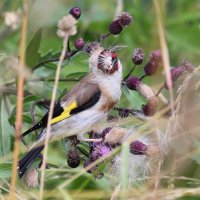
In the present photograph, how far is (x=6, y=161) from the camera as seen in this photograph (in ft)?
9.43

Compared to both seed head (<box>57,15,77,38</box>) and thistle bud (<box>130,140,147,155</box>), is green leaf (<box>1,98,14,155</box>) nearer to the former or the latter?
thistle bud (<box>130,140,147,155</box>)

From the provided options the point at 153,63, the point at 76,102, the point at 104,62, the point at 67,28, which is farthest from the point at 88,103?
the point at 67,28

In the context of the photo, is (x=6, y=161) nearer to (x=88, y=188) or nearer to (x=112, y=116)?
(x=112, y=116)

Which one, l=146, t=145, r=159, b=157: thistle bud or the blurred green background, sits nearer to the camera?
l=146, t=145, r=159, b=157: thistle bud

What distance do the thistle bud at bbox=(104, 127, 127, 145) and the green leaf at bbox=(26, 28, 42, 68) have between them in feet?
2.24

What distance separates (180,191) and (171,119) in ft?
0.69

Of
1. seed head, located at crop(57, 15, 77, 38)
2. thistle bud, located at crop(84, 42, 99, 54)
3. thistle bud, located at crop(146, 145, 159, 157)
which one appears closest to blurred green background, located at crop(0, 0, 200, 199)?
thistle bud, located at crop(84, 42, 99, 54)

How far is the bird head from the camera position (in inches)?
103

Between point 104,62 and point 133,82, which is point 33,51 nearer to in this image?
point 104,62

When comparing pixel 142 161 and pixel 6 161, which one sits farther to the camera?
pixel 6 161

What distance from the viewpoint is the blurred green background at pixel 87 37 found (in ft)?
10.2

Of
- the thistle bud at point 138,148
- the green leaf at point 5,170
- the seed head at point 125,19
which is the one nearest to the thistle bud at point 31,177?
the green leaf at point 5,170

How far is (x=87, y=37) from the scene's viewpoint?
443cm

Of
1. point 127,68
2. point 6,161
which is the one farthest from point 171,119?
point 127,68
